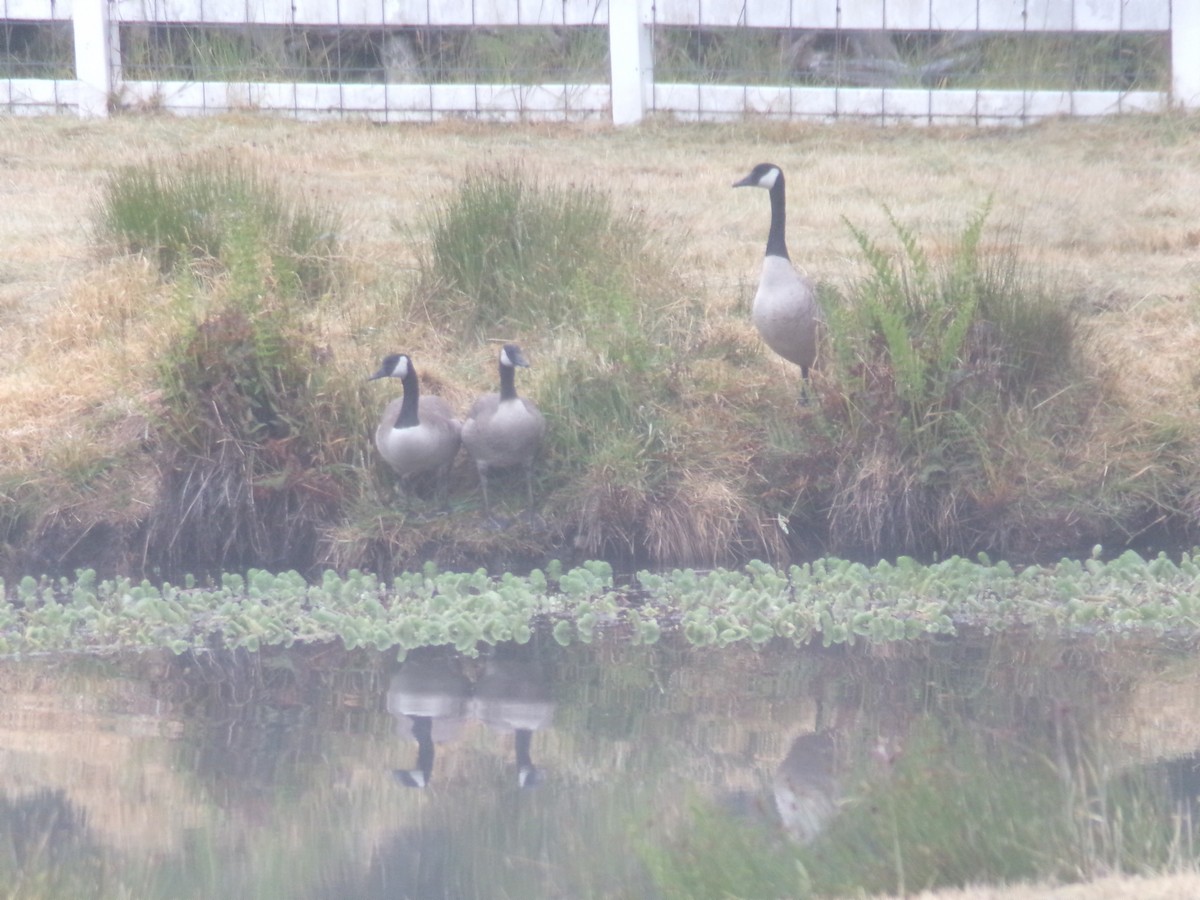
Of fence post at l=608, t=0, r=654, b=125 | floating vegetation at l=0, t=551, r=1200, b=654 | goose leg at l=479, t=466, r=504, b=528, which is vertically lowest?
floating vegetation at l=0, t=551, r=1200, b=654

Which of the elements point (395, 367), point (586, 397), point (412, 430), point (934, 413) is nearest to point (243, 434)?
point (395, 367)

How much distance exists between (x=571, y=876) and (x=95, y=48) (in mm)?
12447

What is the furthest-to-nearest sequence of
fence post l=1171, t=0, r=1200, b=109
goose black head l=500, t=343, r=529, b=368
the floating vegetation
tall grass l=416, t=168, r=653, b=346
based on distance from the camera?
fence post l=1171, t=0, r=1200, b=109 < tall grass l=416, t=168, r=653, b=346 < goose black head l=500, t=343, r=529, b=368 < the floating vegetation

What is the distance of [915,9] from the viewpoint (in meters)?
14.6

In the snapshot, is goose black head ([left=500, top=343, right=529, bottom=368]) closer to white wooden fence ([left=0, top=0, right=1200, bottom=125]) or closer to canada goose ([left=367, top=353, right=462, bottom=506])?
canada goose ([left=367, top=353, right=462, bottom=506])

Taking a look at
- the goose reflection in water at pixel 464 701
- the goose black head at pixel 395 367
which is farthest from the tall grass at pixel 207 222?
the goose reflection in water at pixel 464 701

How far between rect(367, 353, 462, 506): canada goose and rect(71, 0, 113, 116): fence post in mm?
7835

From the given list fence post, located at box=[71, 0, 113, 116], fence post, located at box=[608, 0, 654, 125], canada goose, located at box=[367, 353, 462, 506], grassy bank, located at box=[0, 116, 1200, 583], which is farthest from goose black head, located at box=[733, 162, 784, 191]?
fence post, located at box=[71, 0, 113, 116]

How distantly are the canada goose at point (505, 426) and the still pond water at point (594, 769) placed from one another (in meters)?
1.50

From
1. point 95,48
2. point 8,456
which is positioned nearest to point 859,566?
point 8,456

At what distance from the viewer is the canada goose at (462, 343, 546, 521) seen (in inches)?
322

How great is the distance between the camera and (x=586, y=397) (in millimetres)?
8883

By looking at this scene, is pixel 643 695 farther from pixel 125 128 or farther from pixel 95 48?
pixel 95 48

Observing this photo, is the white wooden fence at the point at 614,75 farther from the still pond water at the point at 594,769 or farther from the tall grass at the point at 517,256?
the still pond water at the point at 594,769
